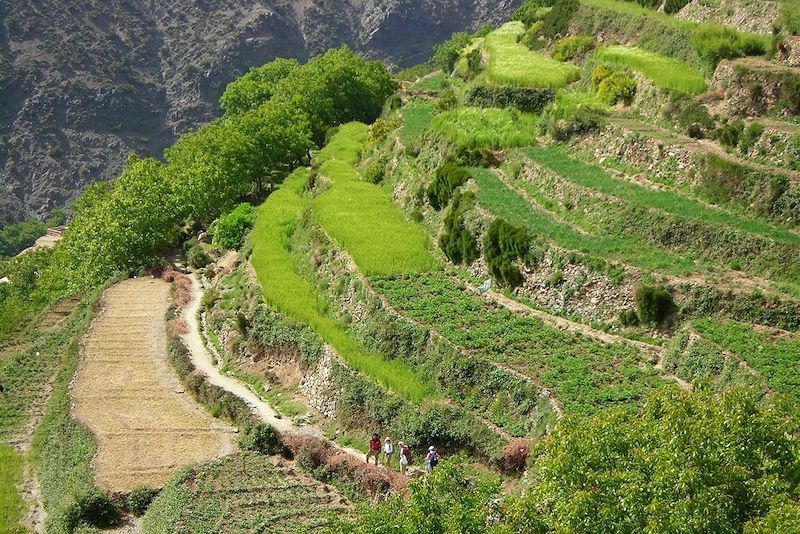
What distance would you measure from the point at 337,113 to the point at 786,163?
170 feet

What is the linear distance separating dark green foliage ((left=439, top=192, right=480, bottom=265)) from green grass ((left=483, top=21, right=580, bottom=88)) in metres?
12.1

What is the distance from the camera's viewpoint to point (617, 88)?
142 feet

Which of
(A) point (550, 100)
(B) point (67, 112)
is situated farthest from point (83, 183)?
(A) point (550, 100)

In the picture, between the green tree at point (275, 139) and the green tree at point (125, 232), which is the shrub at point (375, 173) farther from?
the green tree at point (125, 232)

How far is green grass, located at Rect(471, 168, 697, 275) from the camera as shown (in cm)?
3067

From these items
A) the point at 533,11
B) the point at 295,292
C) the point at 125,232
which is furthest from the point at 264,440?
the point at 533,11

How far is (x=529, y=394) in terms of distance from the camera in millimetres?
27703

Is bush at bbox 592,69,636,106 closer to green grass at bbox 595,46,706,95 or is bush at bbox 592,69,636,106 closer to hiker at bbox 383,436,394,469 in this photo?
green grass at bbox 595,46,706,95

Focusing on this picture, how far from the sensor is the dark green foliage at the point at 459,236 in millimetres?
37438

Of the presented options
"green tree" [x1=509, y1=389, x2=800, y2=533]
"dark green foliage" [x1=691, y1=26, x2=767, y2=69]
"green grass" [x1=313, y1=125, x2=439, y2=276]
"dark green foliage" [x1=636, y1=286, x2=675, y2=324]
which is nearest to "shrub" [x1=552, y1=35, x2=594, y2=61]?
"dark green foliage" [x1=691, y1=26, x2=767, y2=69]

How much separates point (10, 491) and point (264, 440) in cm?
1052

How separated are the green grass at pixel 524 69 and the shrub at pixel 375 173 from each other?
8067mm

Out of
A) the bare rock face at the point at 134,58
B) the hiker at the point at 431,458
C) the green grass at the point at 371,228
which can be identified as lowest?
the bare rock face at the point at 134,58

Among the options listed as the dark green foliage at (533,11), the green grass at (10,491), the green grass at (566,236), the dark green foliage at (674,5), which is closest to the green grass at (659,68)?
the dark green foliage at (674,5)
